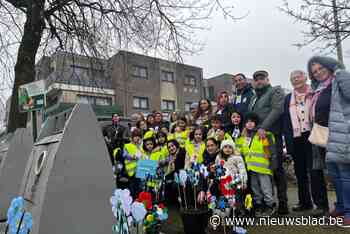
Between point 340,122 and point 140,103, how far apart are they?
22.7 meters

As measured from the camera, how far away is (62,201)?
7.76 ft

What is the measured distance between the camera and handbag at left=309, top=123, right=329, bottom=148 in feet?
10.6

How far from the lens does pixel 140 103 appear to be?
25234mm

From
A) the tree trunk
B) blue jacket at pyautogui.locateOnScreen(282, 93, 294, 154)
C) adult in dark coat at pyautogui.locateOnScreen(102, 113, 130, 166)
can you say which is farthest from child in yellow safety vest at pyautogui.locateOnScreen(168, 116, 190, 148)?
the tree trunk

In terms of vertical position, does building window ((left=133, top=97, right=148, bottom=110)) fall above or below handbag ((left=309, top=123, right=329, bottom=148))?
above

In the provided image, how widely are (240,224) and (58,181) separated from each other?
2.12 m

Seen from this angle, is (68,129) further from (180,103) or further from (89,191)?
A: (180,103)

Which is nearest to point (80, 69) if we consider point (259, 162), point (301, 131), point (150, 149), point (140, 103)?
point (150, 149)

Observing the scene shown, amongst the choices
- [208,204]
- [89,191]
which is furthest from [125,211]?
[208,204]

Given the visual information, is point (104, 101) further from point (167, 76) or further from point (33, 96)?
point (33, 96)

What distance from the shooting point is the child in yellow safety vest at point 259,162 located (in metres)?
3.83

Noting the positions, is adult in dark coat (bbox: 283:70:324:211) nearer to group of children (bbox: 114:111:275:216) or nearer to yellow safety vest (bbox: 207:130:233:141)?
group of children (bbox: 114:111:275:216)

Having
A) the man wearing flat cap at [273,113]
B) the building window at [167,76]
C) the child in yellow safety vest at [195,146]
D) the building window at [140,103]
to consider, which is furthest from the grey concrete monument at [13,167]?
the building window at [167,76]
